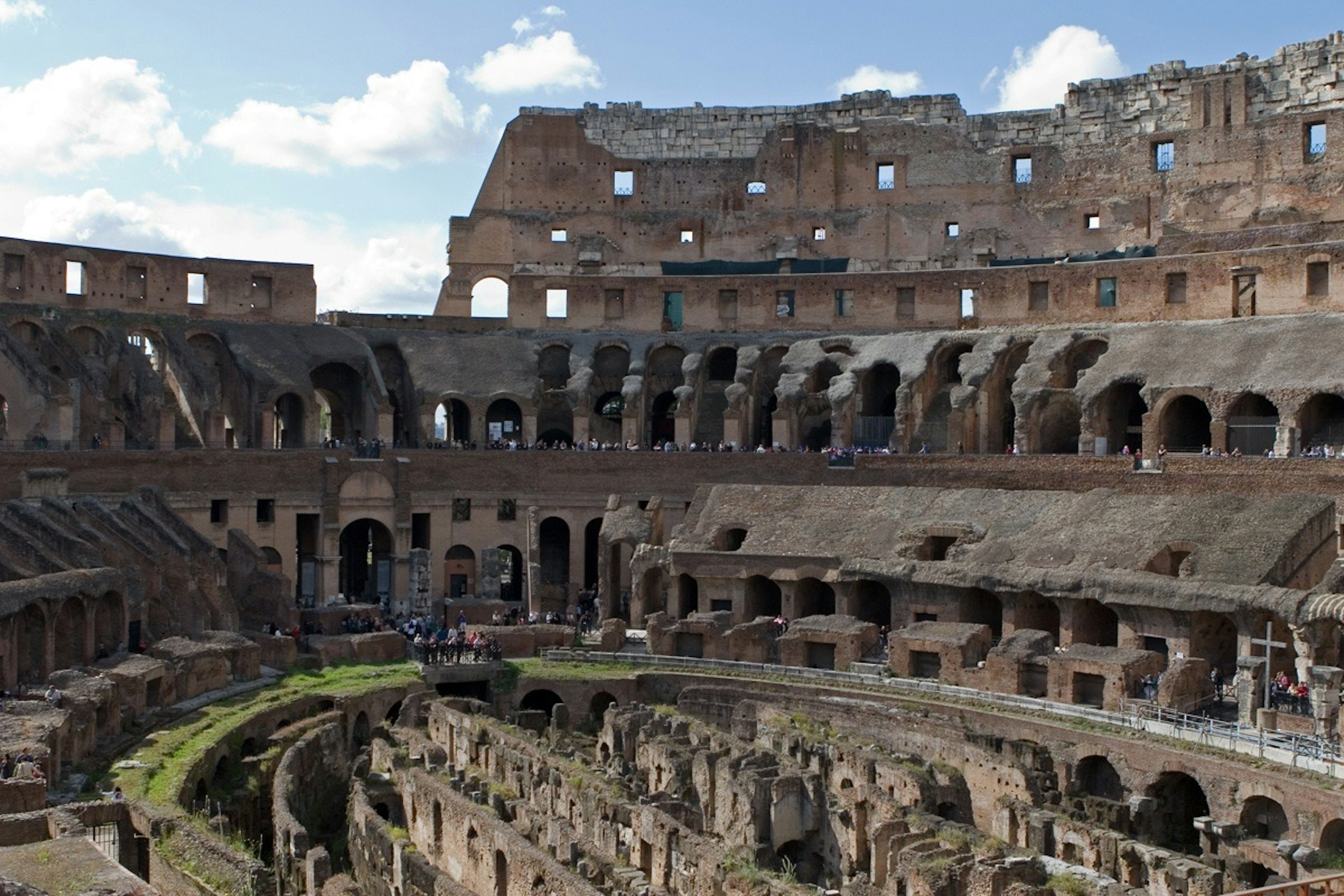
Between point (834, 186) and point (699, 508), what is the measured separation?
62.6 ft

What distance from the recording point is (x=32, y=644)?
29703 mm

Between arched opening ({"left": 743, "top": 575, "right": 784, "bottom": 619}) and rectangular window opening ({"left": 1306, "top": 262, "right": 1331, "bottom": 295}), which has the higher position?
rectangular window opening ({"left": 1306, "top": 262, "right": 1331, "bottom": 295})

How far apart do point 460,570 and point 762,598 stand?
11150 mm

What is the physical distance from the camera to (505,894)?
2155cm

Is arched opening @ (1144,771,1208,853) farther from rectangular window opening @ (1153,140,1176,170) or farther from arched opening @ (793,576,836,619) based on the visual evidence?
rectangular window opening @ (1153,140,1176,170)

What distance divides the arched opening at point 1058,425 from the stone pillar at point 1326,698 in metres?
17.0

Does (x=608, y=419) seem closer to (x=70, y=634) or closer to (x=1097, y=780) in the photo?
(x=70, y=634)

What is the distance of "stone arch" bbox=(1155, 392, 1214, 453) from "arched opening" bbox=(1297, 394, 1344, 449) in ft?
9.55

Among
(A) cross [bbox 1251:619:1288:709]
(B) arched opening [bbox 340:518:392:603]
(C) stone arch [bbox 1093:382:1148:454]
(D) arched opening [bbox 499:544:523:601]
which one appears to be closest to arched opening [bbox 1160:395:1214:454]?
(C) stone arch [bbox 1093:382:1148:454]

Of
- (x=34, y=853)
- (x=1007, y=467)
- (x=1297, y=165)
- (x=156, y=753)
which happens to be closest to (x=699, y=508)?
(x=1007, y=467)

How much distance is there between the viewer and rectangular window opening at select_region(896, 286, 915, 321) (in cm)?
5109

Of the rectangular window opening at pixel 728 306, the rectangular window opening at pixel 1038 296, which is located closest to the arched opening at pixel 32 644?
the rectangular window opening at pixel 728 306

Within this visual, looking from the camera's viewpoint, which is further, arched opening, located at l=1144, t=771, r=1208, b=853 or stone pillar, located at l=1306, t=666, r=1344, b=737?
stone pillar, located at l=1306, t=666, r=1344, b=737

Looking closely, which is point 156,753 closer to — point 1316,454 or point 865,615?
point 865,615
